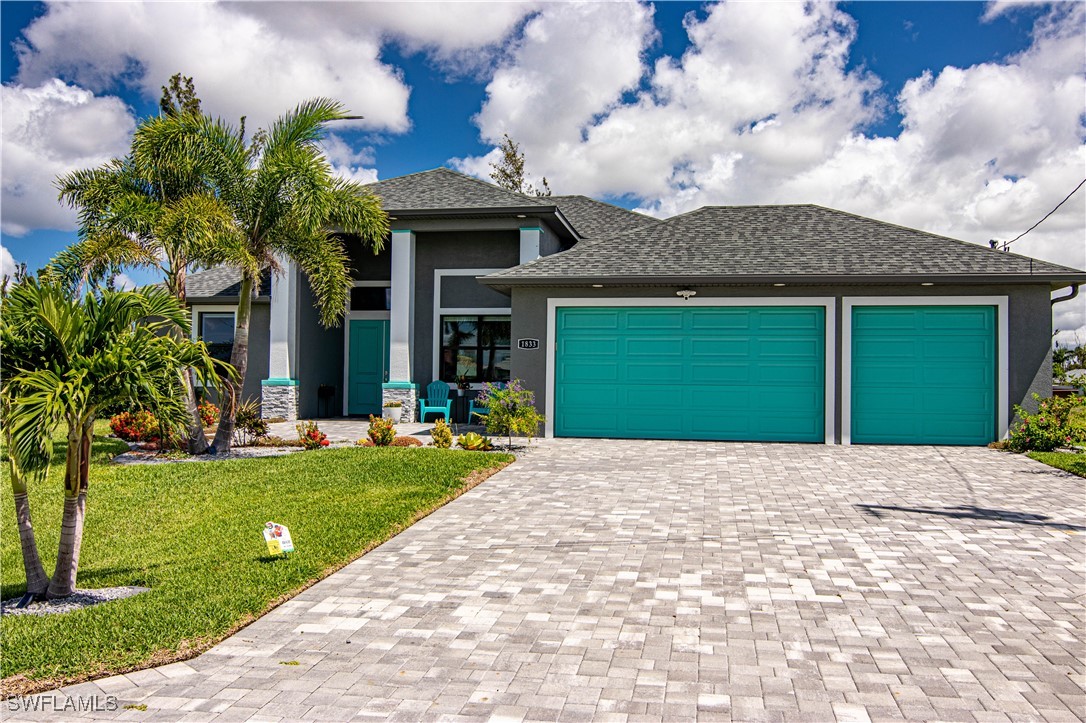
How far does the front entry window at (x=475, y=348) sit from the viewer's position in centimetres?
1812

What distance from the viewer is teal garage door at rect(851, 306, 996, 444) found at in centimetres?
1374

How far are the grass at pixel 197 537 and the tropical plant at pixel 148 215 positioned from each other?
6.61 ft

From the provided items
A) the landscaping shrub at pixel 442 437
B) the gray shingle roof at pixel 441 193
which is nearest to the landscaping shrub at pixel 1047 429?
the landscaping shrub at pixel 442 437

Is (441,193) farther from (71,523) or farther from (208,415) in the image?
(71,523)

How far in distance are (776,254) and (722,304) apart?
1.63 m

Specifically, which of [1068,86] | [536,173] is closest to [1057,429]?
[1068,86]

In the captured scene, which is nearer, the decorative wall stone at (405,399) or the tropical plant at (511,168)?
the decorative wall stone at (405,399)

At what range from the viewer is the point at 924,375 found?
45.4ft

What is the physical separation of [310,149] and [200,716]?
402 inches

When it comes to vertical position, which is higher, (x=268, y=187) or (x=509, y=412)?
(x=268, y=187)

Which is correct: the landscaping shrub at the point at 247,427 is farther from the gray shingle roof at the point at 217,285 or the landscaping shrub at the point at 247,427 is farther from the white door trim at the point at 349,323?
the white door trim at the point at 349,323

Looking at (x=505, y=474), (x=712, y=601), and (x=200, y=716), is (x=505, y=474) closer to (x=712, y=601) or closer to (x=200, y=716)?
(x=712, y=601)

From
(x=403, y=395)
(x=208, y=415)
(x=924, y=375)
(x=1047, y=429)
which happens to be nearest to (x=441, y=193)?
(x=403, y=395)

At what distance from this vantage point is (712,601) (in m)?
5.15
